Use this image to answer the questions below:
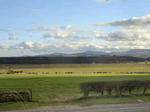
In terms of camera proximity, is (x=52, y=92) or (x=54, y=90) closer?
(x=52, y=92)

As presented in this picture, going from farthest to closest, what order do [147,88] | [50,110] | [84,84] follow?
1. [147,88]
2. [84,84]
3. [50,110]

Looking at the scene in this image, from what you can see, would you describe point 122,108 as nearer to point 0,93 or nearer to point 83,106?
point 83,106

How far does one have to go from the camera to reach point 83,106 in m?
10.2

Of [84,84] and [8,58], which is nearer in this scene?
[84,84]

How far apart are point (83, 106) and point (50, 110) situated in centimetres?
195

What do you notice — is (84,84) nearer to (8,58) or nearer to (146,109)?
(146,109)

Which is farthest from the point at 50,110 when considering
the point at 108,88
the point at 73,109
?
the point at 108,88

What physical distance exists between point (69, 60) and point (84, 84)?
9203cm

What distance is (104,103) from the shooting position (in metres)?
10.8

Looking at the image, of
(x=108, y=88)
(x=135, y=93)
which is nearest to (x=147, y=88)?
(x=135, y=93)

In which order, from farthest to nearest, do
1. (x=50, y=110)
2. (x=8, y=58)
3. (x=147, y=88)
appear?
(x=8, y=58) < (x=147, y=88) < (x=50, y=110)

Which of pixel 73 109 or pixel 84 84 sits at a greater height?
pixel 84 84

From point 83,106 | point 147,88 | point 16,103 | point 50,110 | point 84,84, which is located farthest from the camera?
point 147,88

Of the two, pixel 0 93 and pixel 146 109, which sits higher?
pixel 0 93
